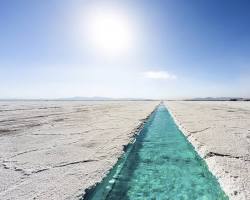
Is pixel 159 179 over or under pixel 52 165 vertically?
under

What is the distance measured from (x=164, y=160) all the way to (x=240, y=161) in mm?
1516

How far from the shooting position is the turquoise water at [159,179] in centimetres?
331

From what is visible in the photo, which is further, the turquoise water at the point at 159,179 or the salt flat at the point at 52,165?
the turquoise water at the point at 159,179

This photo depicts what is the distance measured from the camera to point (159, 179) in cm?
395

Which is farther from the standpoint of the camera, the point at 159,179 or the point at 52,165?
the point at 52,165

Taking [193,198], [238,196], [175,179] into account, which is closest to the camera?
[238,196]

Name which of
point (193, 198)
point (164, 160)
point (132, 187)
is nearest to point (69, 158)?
point (132, 187)

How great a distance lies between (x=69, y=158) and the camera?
4.54m

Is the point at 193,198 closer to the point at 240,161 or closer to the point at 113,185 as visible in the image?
the point at 113,185

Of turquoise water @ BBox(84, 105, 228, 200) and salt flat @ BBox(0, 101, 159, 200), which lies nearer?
salt flat @ BBox(0, 101, 159, 200)

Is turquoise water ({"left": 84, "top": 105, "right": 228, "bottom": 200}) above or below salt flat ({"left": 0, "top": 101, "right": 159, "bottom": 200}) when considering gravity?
below

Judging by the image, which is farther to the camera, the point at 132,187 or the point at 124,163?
the point at 124,163

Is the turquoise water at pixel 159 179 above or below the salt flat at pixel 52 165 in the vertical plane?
below

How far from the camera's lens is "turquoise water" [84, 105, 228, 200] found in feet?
10.9
